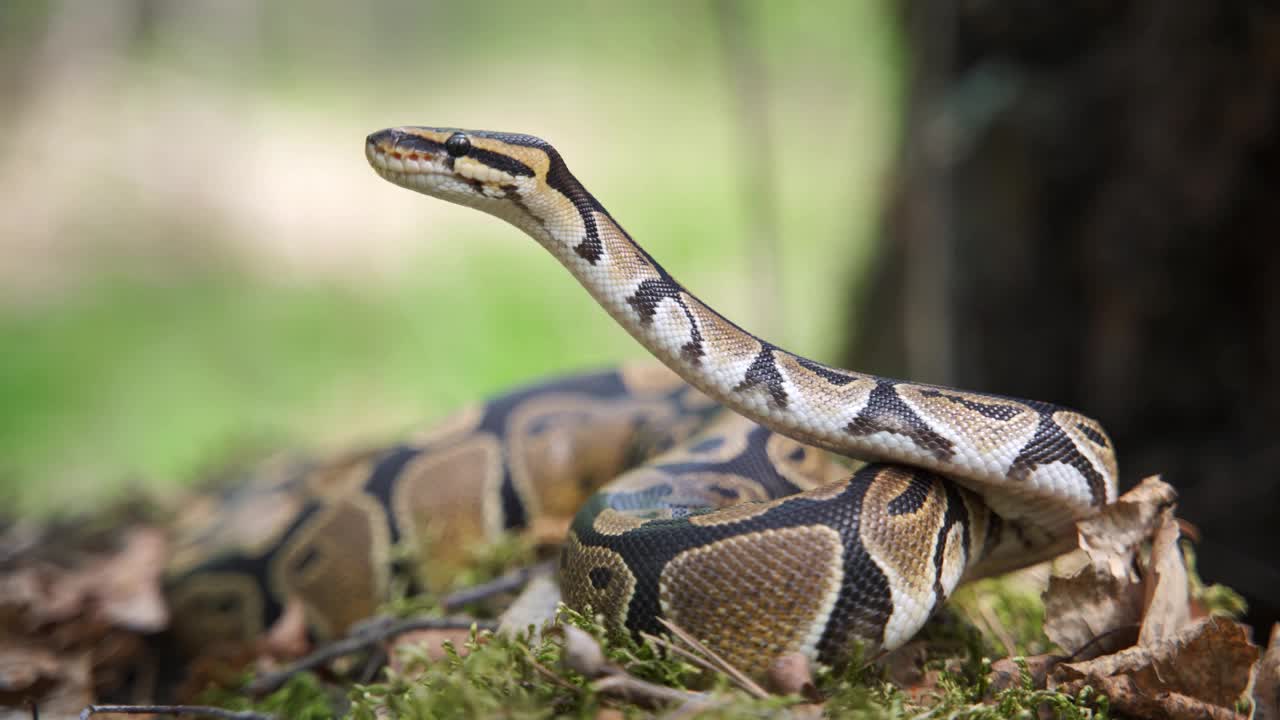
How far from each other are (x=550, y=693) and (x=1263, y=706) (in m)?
2.09

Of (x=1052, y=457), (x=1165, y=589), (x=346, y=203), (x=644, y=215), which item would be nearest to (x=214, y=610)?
(x=1052, y=457)

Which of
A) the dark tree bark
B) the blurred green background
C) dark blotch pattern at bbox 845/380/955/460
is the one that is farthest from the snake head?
the dark tree bark

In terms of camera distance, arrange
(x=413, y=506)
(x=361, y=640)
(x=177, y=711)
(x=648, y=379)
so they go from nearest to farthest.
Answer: (x=177, y=711) → (x=361, y=640) → (x=413, y=506) → (x=648, y=379)

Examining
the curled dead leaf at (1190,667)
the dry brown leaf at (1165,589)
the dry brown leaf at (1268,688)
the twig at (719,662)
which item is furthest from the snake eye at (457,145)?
the dry brown leaf at (1268,688)

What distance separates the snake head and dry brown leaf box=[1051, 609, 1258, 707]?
224cm

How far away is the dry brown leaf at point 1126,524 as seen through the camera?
9.00ft

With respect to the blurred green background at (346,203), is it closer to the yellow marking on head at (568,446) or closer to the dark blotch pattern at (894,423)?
the yellow marking on head at (568,446)

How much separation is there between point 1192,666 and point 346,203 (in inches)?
374

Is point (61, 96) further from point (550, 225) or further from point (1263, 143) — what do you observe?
point (1263, 143)

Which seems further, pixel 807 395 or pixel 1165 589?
pixel 807 395

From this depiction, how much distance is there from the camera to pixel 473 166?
2.84 metres

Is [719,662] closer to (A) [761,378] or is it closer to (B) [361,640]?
(A) [761,378]

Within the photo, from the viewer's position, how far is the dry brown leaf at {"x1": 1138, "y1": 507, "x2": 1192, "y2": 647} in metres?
2.54

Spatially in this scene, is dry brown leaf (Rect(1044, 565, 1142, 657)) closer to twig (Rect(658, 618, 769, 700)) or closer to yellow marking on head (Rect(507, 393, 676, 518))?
twig (Rect(658, 618, 769, 700))
